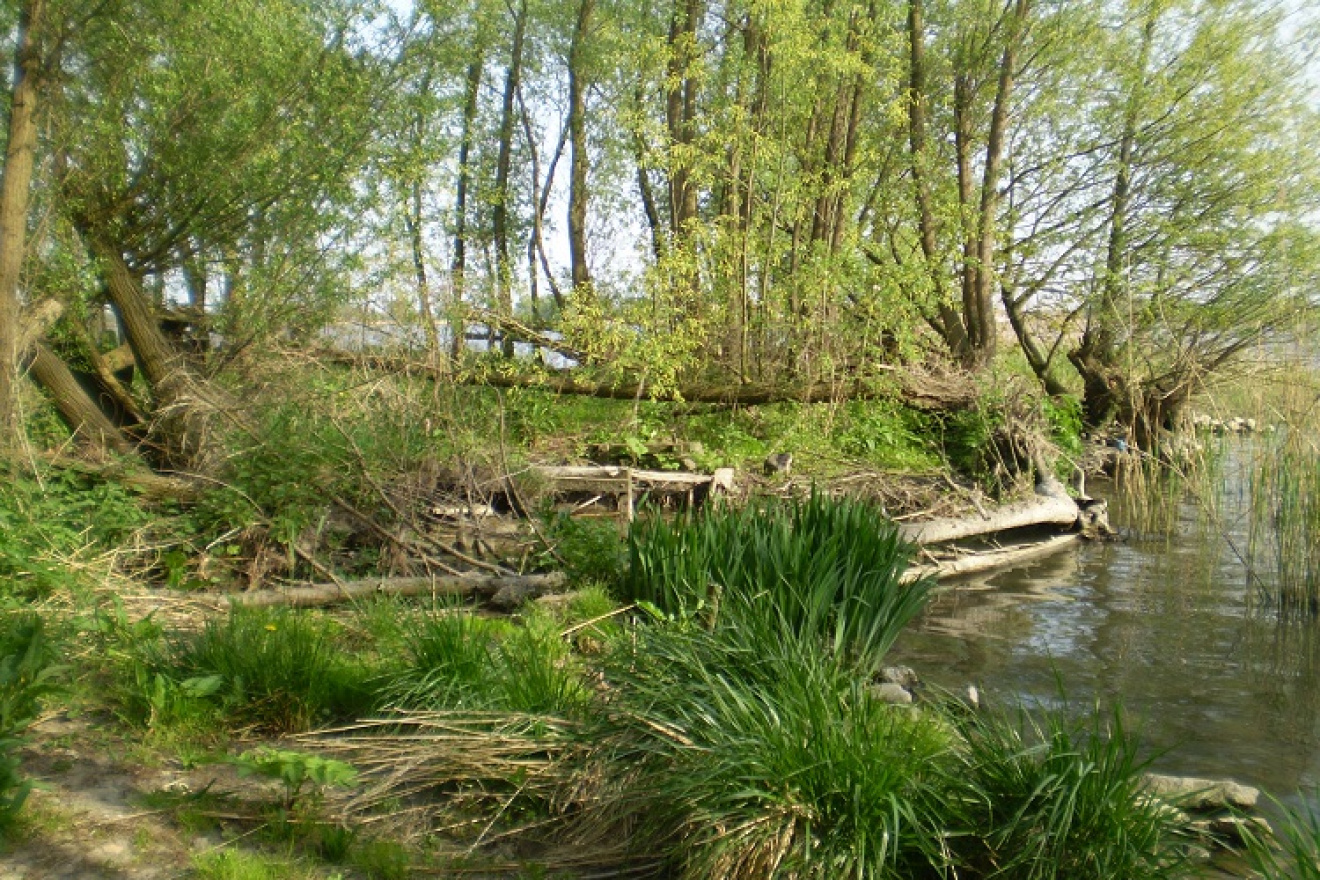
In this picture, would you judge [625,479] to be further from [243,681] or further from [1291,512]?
[243,681]

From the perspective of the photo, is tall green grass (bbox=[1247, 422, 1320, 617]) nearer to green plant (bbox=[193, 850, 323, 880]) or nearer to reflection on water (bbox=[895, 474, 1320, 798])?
reflection on water (bbox=[895, 474, 1320, 798])

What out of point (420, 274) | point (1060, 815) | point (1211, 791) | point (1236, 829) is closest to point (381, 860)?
point (1060, 815)

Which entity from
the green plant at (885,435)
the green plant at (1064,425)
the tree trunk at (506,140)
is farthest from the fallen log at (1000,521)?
the tree trunk at (506,140)

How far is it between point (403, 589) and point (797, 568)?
3080 millimetres

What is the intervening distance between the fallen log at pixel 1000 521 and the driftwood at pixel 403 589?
4776 millimetres

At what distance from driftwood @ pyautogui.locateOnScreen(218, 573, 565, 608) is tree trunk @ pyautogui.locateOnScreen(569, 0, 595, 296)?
11.7 meters

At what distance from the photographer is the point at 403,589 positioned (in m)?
7.66

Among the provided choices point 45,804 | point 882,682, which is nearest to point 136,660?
point 45,804

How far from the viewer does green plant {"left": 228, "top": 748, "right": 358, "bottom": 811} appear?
3.83 meters

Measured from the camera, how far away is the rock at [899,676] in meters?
6.76

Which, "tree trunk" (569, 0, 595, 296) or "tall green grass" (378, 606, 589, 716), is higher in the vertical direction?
"tree trunk" (569, 0, 595, 296)

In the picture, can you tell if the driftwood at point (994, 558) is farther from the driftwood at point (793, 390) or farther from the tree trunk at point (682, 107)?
the tree trunk at point (682, 107)

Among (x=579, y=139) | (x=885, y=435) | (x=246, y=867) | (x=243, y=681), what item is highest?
(x=579, y=139)

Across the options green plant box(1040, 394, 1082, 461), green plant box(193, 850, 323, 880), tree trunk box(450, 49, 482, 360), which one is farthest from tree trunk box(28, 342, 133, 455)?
green plant box(1040, 394, 1082, 461)
